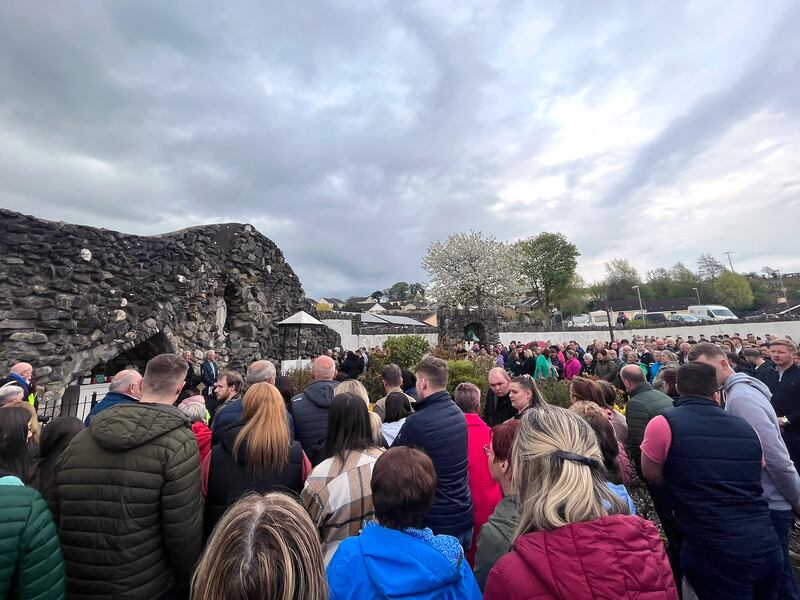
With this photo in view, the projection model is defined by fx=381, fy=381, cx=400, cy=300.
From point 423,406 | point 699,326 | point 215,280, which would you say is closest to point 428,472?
point 423,406

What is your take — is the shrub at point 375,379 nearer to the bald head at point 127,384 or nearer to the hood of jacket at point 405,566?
the bald head at point 127,384

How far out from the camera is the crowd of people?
4.50 feet

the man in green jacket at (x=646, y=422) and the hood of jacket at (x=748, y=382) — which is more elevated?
the hood of jacket at (x=748, y=382)

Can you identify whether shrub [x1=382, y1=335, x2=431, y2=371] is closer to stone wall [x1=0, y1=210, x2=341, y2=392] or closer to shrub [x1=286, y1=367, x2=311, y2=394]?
shrub [x1=286, y1=367, x2=311, y2=394]

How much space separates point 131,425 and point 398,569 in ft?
5.43

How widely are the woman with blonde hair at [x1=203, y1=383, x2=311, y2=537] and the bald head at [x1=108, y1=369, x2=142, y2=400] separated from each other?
48.1 inches

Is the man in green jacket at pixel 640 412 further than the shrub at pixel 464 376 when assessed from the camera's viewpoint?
No

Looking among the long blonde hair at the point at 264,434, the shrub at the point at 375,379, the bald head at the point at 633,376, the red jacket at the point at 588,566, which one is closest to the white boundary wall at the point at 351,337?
the shrub at the point at 375,379

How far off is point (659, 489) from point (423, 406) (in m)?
1.82

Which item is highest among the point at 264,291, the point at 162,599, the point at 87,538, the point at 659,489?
the point at 264,291

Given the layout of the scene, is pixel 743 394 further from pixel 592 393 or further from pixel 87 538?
pixel 87 538

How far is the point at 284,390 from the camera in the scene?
5.11m

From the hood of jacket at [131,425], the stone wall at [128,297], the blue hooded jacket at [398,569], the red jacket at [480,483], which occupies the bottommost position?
the red jacket at [480,483]

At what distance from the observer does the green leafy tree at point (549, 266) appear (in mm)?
50031
